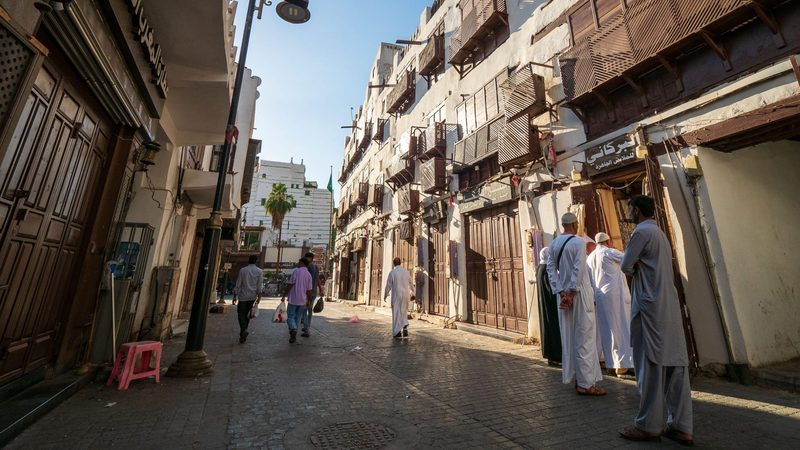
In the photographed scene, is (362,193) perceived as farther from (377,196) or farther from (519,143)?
(519,143)

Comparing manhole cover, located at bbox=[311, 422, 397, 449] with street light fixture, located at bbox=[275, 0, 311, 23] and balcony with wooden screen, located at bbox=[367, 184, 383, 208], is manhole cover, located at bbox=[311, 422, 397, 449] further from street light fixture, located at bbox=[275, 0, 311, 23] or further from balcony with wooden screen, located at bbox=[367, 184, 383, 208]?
balcony with wooden screen, located at bbox=[367, 184, 383, 208]

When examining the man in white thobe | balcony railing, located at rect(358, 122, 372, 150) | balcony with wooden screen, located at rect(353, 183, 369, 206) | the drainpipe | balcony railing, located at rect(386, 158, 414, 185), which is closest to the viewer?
the drainpipe

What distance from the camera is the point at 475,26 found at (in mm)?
11398

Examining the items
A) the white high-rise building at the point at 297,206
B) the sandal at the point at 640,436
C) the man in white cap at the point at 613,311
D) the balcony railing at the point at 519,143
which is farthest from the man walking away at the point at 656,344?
the white high-rise building at the point at 297,206

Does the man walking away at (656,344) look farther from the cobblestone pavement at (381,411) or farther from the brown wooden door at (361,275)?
the brown wooden door at (361,275)

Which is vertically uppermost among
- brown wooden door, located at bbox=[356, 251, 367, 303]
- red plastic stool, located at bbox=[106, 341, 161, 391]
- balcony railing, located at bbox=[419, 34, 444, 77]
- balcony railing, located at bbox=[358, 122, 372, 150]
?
balcony railing, located at bbox=[358, 122, 372, 150]

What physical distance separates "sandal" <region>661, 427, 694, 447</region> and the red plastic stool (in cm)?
554

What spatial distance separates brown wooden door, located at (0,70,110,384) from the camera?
3.11 metres

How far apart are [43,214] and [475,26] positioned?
12049 mm

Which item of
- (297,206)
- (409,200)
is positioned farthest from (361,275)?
(297,206)

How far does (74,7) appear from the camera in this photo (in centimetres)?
301

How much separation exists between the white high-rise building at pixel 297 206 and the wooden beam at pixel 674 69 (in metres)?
49.8

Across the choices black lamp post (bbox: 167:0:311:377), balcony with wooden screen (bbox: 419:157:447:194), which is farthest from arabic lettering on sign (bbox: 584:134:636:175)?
black lamp post (bbox: 167:0:311:377)

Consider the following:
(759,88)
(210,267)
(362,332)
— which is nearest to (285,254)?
(362,332)
